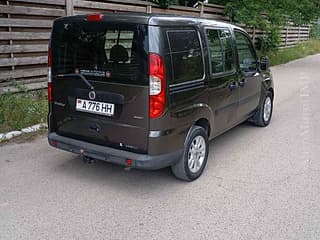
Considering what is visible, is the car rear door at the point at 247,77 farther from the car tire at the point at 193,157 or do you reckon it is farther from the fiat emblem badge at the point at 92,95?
the fiat emblem badge at the point at 92,95

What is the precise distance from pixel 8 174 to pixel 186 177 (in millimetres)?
2043

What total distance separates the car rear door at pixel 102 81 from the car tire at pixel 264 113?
3261mm

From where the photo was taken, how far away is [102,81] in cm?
355

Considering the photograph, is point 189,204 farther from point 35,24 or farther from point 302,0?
point 302,0

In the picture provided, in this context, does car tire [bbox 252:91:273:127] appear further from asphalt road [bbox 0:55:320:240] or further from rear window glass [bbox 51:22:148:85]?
rear window glass [bbox 51:22:148:85]

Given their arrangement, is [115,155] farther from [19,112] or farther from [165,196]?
[19,112]

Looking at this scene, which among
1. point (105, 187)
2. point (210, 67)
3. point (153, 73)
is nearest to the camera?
point (153, 73)

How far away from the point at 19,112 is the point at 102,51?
280cm

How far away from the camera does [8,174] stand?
13.3 ft

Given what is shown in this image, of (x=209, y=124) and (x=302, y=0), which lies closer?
(x=209, y=124)

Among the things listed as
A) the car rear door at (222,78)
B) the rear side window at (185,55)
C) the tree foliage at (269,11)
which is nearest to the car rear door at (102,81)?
the rear side window at (185,55)

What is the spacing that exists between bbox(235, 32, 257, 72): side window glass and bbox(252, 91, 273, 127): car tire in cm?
83

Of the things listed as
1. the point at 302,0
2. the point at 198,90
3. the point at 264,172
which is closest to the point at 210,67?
the point at 198,90

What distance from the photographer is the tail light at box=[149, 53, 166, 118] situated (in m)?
3.27
